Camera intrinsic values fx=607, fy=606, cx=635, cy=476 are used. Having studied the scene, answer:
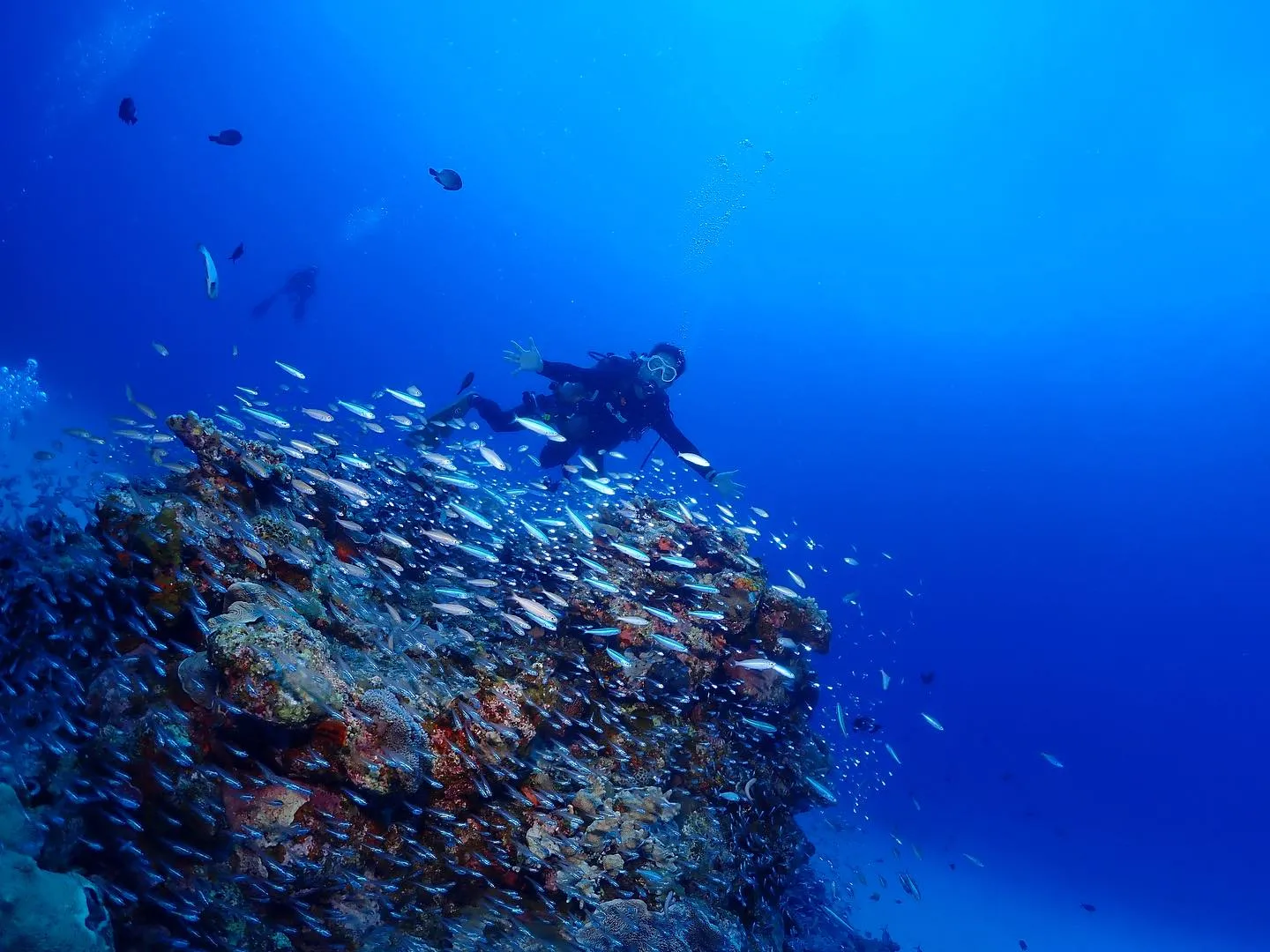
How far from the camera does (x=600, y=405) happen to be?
12898mm

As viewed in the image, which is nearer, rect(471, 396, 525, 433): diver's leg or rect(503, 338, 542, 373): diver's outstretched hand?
rect(503, 338, 542, 373): diver's outstretched hand

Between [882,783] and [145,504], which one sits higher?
[882,783]

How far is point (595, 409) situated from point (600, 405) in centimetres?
14

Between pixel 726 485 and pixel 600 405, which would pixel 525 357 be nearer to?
pixel 600 405

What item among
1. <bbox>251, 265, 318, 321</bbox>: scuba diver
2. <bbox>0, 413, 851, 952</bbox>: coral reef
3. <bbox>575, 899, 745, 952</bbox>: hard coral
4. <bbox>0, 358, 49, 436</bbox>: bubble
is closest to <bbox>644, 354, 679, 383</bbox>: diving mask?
<bbox>0, 413, 851, 952</bbox>: coral reef

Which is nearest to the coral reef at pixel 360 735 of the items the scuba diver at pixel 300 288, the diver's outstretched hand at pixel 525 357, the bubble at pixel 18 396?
the diver's outstretched hand at pixel 525 357

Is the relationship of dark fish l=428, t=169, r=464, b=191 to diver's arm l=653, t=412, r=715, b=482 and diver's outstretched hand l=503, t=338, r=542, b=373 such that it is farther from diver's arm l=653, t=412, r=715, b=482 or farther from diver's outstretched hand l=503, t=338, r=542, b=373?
diver's arm l=653, t=412, r=715, b=482

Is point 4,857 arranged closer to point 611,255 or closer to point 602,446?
point 602,446

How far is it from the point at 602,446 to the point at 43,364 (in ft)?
245

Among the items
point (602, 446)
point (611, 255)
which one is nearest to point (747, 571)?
point (602, 446)

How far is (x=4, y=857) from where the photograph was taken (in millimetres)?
3117

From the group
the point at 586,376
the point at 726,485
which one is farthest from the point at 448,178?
the point at 726,485

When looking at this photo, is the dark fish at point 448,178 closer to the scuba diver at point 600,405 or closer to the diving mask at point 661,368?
the scuba diver at point 600,405

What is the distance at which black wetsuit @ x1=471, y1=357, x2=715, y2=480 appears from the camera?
12.2m
